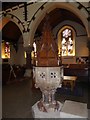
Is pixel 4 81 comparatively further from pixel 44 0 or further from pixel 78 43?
pixel 78 43

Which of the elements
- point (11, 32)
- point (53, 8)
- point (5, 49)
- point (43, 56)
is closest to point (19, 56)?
point (5, 49)

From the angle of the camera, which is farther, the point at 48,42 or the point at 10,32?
the point at 10,32

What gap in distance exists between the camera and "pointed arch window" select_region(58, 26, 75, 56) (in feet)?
36.6

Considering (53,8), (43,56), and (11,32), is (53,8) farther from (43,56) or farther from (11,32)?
(43,56)

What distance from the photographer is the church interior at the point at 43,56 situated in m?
1.20

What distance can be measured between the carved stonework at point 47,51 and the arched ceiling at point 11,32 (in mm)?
8964

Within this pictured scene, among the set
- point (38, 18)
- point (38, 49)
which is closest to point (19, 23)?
point (38, 18)

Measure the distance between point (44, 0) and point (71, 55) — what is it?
5246mm

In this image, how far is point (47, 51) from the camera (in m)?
1.17

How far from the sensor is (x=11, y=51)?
11.6 m

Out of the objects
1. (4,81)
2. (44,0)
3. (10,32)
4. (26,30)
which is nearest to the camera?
(4,81)

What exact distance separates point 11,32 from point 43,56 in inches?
387

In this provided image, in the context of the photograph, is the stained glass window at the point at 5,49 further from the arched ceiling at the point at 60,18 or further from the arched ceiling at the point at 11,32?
the arched ceiling at the point at 60,18

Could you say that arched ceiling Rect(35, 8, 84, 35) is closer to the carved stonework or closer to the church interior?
the church interior
